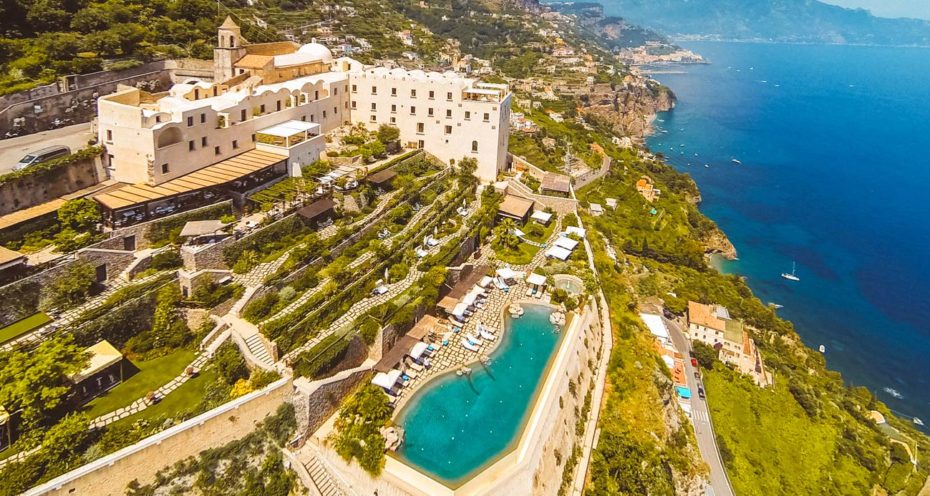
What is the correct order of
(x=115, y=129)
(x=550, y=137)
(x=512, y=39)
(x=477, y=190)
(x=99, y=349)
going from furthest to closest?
(x=512, y=39)
(x=550, y=137)
(x=477, y=190)
(x=115, y=129)
(x=99, y=349)

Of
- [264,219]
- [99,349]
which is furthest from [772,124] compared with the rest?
[99,349]

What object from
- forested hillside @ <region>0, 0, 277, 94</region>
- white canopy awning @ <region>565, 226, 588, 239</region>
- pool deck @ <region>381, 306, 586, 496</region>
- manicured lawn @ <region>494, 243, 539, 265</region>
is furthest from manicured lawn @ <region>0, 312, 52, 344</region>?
white canopy awning @ <region>565, 226, 588, 239</region>

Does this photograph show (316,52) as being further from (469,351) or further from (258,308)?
(469,351)

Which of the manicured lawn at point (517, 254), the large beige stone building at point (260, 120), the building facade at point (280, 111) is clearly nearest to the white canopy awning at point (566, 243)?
the manicured lawn at point (517, 254)

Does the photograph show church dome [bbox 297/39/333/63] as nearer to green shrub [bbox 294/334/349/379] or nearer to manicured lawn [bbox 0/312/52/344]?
manicured lawn [bbox 0/312/52/344]

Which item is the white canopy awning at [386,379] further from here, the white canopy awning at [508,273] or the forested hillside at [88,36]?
the forested hillside at [88,36]

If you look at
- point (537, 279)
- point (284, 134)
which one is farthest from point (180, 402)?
point (537, 279)

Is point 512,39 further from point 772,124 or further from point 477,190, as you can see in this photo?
point 477,190
